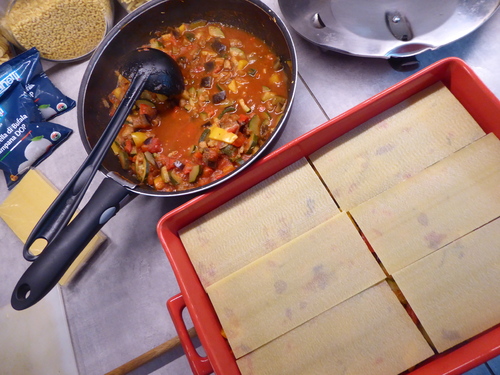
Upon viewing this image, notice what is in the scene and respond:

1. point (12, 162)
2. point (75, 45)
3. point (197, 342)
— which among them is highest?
point (75, 45)

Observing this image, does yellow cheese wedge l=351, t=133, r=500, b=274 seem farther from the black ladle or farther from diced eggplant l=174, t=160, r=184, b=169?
the black ladle

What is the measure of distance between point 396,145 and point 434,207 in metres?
0.21

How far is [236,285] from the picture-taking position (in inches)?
42.0

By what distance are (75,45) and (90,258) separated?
0.82 m

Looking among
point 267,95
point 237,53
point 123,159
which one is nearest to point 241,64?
point 237,53

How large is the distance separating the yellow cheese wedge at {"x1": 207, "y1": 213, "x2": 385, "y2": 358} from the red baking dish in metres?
0.05

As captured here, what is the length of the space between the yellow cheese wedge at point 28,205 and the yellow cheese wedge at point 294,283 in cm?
59

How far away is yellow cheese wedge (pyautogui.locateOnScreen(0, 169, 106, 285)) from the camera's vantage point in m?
1.37

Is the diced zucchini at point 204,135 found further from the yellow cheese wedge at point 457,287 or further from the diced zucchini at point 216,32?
the yellow cheese wedge at point 457,287

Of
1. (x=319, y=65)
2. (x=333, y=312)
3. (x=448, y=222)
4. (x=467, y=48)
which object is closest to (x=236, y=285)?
(x=333, y=312)

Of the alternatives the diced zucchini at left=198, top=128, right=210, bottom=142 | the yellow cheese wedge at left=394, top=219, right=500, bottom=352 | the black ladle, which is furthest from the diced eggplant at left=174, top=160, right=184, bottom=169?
the yellow cheese wedge at left=394, top=219, right=500, bottom=352

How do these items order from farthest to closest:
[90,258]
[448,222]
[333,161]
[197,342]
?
[90,258]
[197,342]
[333,161]
[448,222]

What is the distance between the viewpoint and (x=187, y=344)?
110cm

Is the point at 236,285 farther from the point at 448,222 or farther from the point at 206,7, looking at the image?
the point at 206,7
